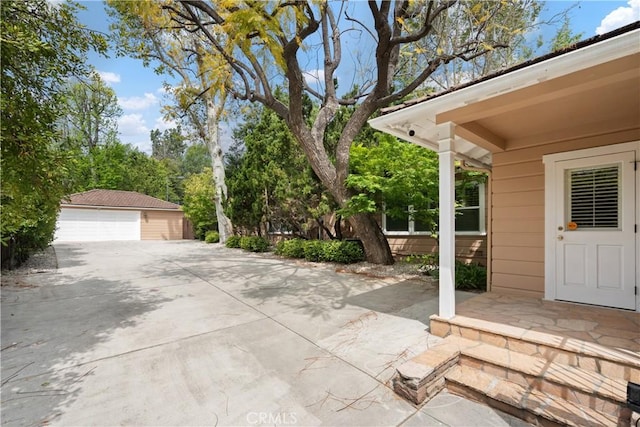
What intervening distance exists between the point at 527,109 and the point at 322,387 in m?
3.61

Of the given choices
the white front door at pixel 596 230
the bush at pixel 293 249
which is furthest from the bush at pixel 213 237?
the white front door at pixel 596 230

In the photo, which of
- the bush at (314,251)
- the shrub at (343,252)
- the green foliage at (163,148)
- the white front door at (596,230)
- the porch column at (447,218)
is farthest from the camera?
the green foliage at (163,148)

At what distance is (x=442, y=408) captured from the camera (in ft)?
7.45

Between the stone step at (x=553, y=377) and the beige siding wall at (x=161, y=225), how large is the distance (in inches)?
948

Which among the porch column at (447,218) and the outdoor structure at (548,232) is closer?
the outdoor structure at (548,232)

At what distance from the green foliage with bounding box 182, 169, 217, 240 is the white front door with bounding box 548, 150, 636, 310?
1759 cm

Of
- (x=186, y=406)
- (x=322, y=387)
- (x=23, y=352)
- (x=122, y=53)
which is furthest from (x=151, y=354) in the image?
(x=122, y=53)

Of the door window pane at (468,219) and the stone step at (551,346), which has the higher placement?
the door window pane at (468,219)

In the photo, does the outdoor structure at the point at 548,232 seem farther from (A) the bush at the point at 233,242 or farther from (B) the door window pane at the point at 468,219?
(A) the bush at the point at 233,242

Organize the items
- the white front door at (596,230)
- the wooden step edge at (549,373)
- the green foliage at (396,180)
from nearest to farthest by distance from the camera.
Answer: the wooden step edge at (549,373) → the white front door at (596,230) → the green foliage at (396,180)

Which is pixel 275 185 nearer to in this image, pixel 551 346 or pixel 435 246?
pixel 435 246

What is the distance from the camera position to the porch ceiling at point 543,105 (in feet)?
7.68

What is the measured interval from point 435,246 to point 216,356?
23.2 feet

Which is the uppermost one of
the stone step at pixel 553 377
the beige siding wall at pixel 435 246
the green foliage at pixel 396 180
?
the green foliage at pixel 396 180
